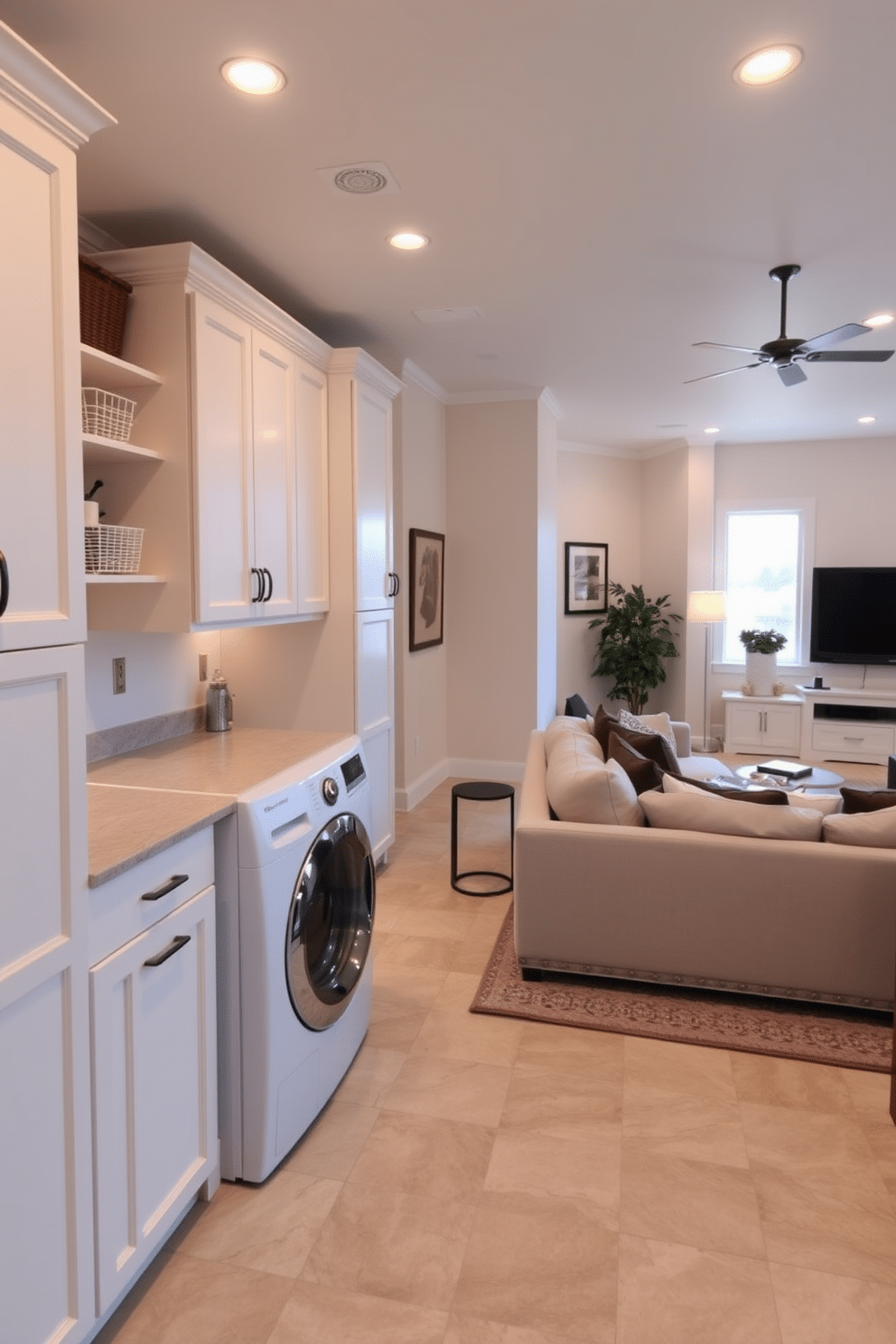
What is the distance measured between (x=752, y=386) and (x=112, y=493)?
426cm

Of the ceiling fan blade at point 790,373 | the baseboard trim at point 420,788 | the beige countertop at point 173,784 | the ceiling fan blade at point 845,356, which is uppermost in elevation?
the ceiling fan blade at point 845,356

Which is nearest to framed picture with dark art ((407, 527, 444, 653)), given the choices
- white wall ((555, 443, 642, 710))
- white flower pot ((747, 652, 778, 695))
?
white wall ((555, 443, 642, 710))

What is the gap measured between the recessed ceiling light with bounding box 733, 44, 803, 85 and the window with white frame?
5.69 m

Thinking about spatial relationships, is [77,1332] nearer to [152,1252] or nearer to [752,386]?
[152,1252]

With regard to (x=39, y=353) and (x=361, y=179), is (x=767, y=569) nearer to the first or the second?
(x=361, y=179)

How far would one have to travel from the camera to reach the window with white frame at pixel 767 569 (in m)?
7.46

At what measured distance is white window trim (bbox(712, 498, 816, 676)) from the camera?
7.41 metres

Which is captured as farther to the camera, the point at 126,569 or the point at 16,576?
the point at 126,569

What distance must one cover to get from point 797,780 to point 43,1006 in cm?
424

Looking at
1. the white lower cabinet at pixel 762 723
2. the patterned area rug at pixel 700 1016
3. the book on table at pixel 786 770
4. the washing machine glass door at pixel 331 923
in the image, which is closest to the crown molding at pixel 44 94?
the washing machine glass door at pixel 331 923

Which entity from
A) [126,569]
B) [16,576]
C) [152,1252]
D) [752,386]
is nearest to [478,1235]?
[152,1252]

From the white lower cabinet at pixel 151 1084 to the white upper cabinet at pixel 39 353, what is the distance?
24.5 inches

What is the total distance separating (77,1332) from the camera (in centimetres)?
152

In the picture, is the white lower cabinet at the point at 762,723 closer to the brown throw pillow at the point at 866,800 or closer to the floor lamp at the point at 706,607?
the floor lamp at the point at 706,607
